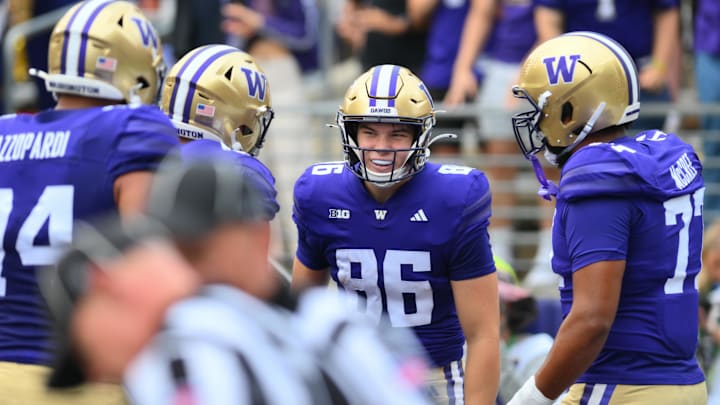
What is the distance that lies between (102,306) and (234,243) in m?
0.27

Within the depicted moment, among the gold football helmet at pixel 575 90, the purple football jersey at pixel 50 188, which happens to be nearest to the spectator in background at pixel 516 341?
the gold football helmet at pixel 575 90

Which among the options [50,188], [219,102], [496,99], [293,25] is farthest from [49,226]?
[293,25]

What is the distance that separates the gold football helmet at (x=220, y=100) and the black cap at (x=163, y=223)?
2.17 metres

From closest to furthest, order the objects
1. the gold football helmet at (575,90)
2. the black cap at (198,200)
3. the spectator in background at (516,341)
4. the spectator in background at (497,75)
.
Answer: the black cap at (198,200) → the gold football helmet at (575,90) → the spectator in background at (516,341) → the spectator in background at (497,75)

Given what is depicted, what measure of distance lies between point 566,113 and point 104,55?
158 centimetres

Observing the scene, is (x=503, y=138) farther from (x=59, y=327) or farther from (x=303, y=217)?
(x=59, y=327)

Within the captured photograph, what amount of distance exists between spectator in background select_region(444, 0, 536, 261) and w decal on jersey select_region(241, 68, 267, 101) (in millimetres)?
3272

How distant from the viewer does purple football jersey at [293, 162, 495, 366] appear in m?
4.44

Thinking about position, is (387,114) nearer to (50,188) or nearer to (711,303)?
(50,188)

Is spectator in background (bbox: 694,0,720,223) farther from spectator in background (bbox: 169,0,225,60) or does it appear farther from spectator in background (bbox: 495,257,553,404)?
spectator in background (bbox: 169,0,225,60)

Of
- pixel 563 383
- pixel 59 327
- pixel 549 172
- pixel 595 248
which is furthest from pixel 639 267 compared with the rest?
pixel 549 172

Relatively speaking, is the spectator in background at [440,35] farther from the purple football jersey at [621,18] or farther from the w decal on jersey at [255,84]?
the w decal on jersey at [255,84]

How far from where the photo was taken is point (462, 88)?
8023 millimetres

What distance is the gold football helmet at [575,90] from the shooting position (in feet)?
14.2
